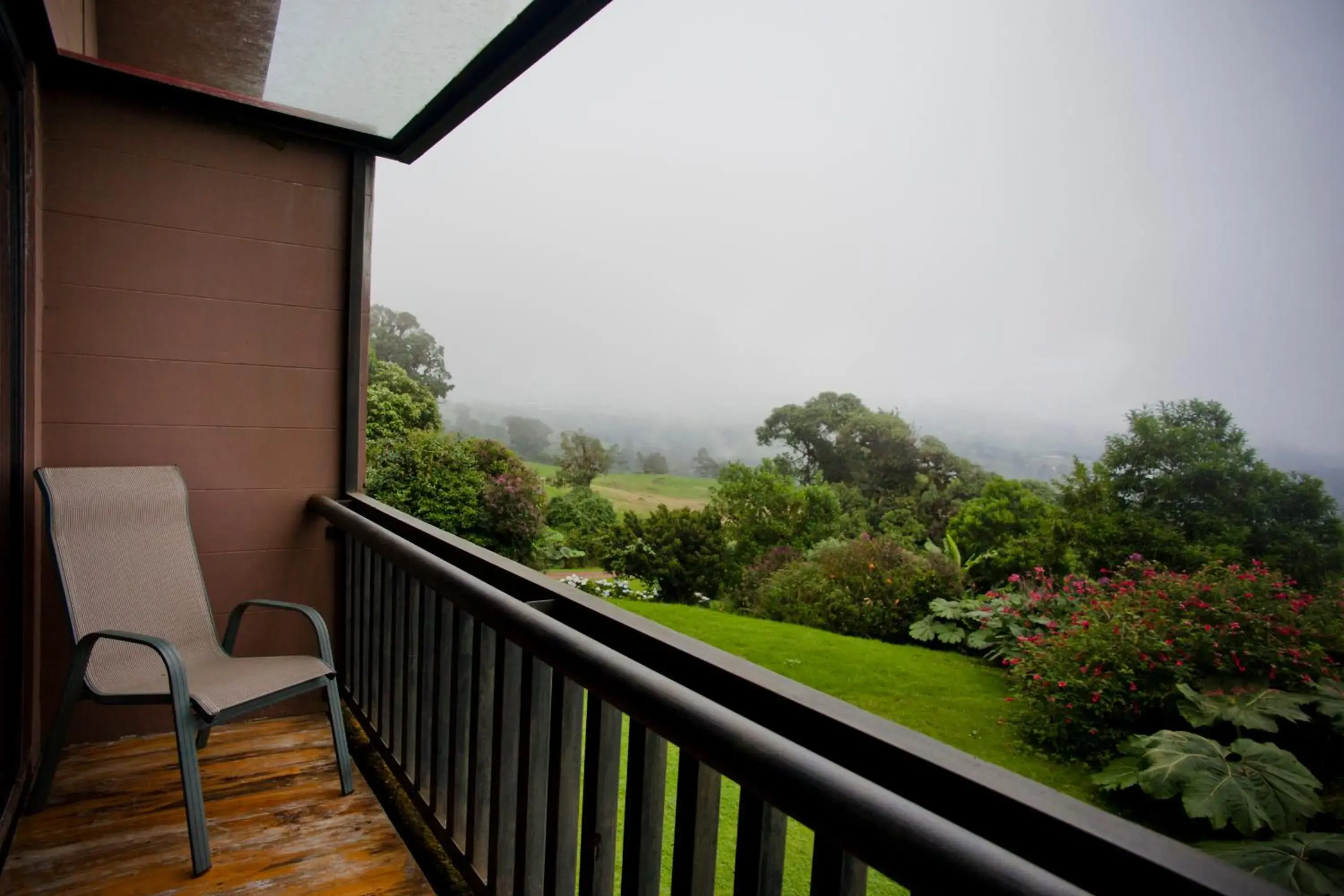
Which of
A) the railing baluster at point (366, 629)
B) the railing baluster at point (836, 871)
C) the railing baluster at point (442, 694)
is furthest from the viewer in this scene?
the railing baluster at point (366, 629)

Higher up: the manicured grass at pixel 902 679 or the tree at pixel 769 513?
the tree at pixel 769 513

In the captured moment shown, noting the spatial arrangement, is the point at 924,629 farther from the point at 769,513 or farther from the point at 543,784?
the point at 543,784

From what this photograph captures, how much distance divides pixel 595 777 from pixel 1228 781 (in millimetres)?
1921

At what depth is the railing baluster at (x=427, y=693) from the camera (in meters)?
2.05

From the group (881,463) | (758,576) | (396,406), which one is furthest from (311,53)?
(881,463)

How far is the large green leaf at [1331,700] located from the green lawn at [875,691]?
787 millimetres

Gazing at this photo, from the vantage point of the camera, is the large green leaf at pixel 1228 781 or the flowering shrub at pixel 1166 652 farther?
the flowering shrub at pixel 1166 652

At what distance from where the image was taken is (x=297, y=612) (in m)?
2.56

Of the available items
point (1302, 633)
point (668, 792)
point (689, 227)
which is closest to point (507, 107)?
point (689, 227)

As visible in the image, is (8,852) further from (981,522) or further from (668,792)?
(981,522)

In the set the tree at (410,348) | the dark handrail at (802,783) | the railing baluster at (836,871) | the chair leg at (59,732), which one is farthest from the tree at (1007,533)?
the tree at (410,348)

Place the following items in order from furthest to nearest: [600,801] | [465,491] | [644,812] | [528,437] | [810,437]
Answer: [810,437], [528,437], [465,491], [600,801], [644,812]

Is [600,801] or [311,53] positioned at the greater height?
[311,53]

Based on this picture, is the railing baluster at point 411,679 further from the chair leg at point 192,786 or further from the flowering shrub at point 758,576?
the flowering shrub at point 758,576
